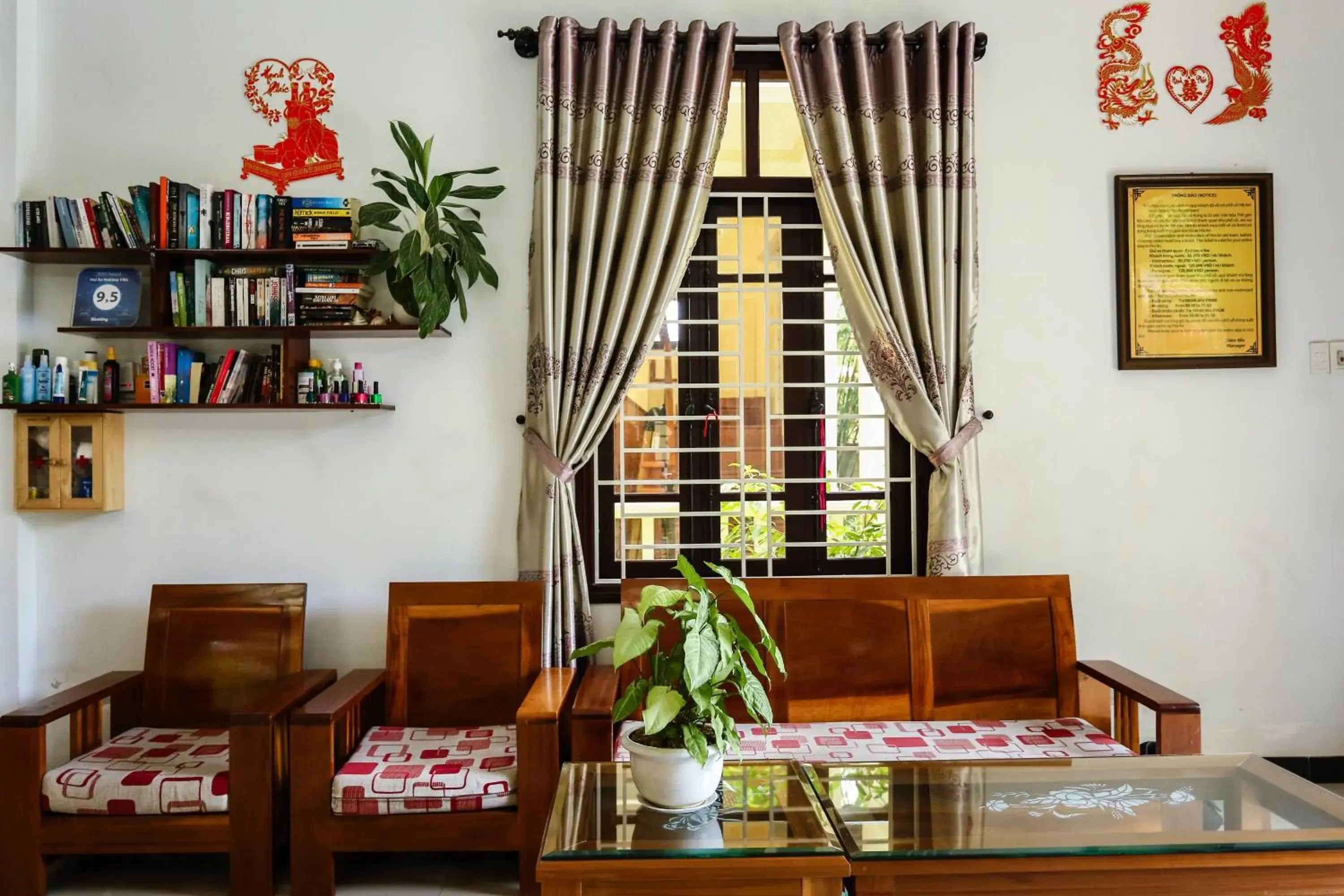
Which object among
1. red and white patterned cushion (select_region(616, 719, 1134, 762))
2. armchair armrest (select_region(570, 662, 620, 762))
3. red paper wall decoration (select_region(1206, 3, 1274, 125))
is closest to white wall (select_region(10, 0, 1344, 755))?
red paper wall decoration (select_region(1206, 3, 1274, 125))

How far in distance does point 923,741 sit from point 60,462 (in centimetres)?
321

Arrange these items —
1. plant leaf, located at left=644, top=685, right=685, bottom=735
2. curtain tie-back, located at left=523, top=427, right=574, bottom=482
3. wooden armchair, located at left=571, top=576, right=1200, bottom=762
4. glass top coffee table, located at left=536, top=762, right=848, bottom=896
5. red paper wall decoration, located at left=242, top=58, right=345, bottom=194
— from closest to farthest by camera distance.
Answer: glass top coffee table, located at left=536, top=762, right=848, bottom=896 < plant leaf, located at left=644, top=685, right=685, bottom=735 < wooden armchair, located at left=571, top=576, right=1200, bottom=762 < curtain tie-back, located at left=523, top=427, right=574, bottom=482 < red paper wall decoration, located at left=242, top=58, right=345, bottom=194

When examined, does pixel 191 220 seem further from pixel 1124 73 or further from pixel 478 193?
pixel 1124 73

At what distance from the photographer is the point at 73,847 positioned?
2871mm

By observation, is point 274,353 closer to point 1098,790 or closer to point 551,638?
point 551,638

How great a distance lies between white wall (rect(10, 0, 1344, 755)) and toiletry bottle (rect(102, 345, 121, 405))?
0.17 metres

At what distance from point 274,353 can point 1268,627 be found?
398cm

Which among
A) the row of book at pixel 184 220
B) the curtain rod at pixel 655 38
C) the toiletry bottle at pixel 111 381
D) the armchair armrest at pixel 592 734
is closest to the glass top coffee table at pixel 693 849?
the armchair armrest at pixel 592 734

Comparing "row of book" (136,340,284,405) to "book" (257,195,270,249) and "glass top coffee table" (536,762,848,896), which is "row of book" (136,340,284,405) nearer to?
"book" (257,195,270,249)

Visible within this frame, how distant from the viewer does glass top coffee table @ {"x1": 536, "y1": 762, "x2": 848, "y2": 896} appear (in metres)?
1.89

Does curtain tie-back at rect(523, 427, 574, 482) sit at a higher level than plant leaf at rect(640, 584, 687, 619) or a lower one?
higher

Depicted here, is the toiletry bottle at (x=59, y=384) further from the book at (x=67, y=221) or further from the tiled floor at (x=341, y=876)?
the tiled floor at (x=341, y=876)

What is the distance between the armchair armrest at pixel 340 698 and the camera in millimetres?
2807

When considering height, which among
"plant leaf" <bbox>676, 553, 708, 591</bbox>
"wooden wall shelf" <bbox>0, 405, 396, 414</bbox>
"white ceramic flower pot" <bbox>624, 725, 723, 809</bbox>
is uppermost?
"wooden wall shelf" <bbox>0, 405, 396, 414</bbox>
